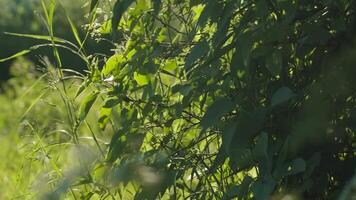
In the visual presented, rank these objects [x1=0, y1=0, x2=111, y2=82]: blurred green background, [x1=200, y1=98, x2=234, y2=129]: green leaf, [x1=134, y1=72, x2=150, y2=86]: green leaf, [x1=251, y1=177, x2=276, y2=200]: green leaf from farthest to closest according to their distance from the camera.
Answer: [x1=0, y1=0, x2=111, y2=82]: blurred green background
[x1=134, y1=72, x2=150, y2=86]: green leaf
[x1=200, y1=98, x2=234, y2=129]: green leaf
[x1=251, y1=177, x2=276, y2=200]: green leaf

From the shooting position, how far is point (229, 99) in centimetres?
207

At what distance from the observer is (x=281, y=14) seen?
211 centimetres

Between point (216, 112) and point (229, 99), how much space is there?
0.07m

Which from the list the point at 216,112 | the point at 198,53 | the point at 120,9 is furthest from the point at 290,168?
the point at 120,9

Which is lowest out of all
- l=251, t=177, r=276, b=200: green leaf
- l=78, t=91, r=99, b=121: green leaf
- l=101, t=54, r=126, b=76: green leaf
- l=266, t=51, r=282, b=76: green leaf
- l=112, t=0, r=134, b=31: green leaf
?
l=251, t=177, r=276, b=200: green leaf

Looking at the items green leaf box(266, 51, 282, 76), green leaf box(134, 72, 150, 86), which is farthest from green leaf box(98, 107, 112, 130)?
green leaf box(266, 51, 282, 76)

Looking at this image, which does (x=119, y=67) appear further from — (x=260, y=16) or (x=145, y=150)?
(x=260, y=16)

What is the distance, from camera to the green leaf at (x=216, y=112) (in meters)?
1.99

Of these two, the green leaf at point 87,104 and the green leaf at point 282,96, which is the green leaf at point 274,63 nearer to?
the green leaf at point 282,96

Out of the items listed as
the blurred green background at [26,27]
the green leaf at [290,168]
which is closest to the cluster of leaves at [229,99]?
the green leaf at [290,168]

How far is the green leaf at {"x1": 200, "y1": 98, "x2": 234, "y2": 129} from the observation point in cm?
199

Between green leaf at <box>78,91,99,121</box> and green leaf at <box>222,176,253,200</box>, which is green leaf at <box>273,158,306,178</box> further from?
green leaf at <box>78,91,99,121</box>

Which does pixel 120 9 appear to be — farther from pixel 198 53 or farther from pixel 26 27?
pixel 26 27

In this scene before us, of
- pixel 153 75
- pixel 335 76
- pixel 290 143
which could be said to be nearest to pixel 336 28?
pixel 335 76
